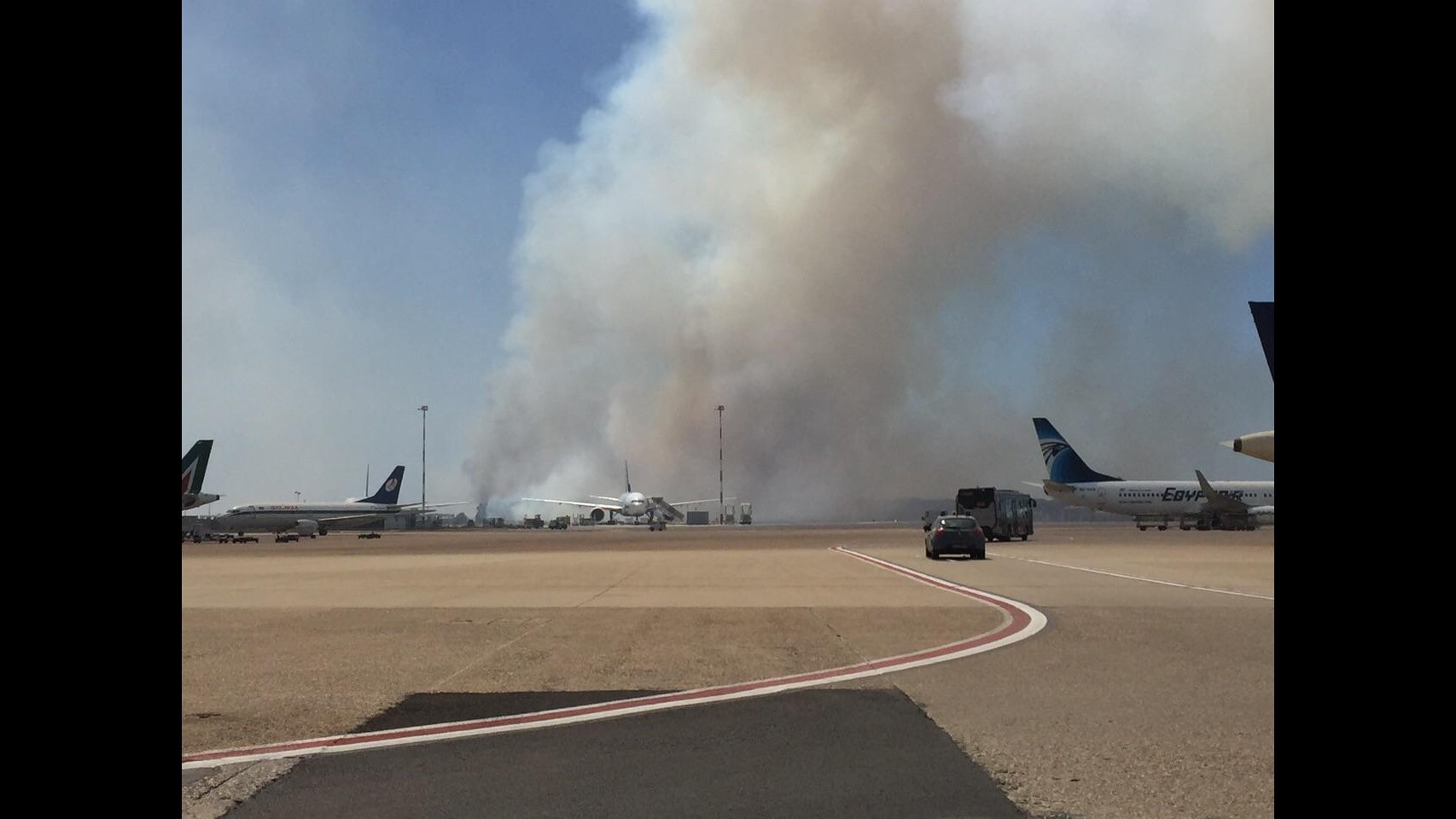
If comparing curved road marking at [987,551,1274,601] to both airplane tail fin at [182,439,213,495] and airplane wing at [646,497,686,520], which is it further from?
airplane wing at [646,497,686,520]

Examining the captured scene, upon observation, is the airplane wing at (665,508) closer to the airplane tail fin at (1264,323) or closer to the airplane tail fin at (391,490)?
the airplane tail fin at (391,490)

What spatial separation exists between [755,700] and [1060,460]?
92.5 meters

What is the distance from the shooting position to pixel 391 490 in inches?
5177

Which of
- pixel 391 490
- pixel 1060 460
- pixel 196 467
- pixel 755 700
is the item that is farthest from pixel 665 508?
pixel 755 700

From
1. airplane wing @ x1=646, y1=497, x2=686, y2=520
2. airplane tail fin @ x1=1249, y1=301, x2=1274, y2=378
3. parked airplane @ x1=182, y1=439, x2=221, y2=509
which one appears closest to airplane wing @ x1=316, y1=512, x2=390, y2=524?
airplane wing @ x1=646, y1=497, x2=686, y2=520

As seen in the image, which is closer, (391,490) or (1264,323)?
(1264,323)

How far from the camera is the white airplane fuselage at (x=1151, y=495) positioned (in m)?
90.7

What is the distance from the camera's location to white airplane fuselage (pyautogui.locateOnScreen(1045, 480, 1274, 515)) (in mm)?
90688

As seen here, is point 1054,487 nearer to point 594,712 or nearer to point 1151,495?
point 1151,495

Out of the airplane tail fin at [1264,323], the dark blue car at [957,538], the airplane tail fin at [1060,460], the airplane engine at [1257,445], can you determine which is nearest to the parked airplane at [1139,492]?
the airplane tail fin at [1060,460]

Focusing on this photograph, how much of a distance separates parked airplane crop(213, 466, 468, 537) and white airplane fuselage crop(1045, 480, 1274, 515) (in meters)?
71.5

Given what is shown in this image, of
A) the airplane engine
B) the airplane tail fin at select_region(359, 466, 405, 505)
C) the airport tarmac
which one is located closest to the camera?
the airport tarmac
